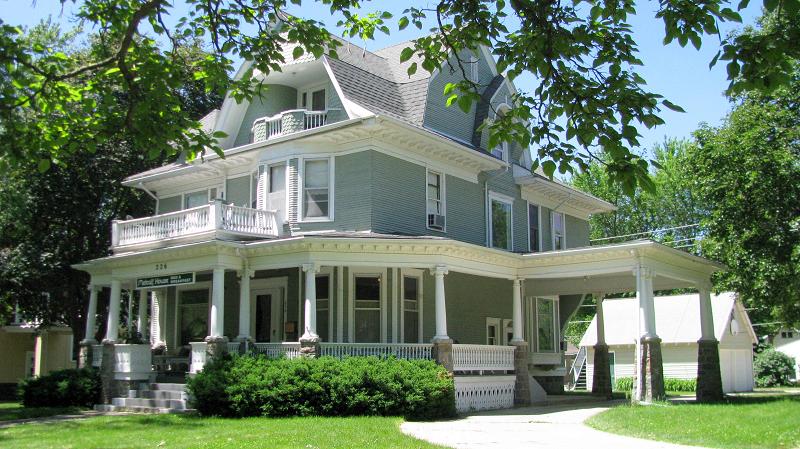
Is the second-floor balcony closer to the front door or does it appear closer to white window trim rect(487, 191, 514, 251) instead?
the front door

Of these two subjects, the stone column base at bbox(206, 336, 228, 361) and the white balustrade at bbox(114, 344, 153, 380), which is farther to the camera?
the white balustrade at bbox(114, 344, 153, 380)

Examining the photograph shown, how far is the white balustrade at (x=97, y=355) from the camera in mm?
24156

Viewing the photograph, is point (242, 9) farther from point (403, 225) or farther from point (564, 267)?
point (564, 267)

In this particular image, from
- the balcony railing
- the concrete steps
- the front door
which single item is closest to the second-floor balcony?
the balcony railing

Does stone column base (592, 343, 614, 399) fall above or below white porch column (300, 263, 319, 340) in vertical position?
below

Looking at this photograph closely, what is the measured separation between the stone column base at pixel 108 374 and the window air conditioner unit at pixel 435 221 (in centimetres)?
1013

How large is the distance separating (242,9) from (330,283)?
39.7 feet

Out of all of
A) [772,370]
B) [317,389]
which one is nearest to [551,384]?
[317,389]

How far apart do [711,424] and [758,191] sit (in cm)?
1130

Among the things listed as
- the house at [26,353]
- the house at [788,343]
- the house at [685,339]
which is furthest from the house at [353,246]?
the house at [788,343]

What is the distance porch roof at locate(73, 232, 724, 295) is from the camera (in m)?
20.5

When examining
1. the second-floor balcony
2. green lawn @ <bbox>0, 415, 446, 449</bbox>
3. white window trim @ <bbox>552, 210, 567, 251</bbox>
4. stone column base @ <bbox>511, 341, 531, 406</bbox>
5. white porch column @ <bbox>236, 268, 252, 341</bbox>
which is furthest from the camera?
white window trim @ <bbox>552, 210, 567, 251</bbox>

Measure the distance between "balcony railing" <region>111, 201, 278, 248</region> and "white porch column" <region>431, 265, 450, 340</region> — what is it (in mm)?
4913

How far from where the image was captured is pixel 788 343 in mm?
56312
